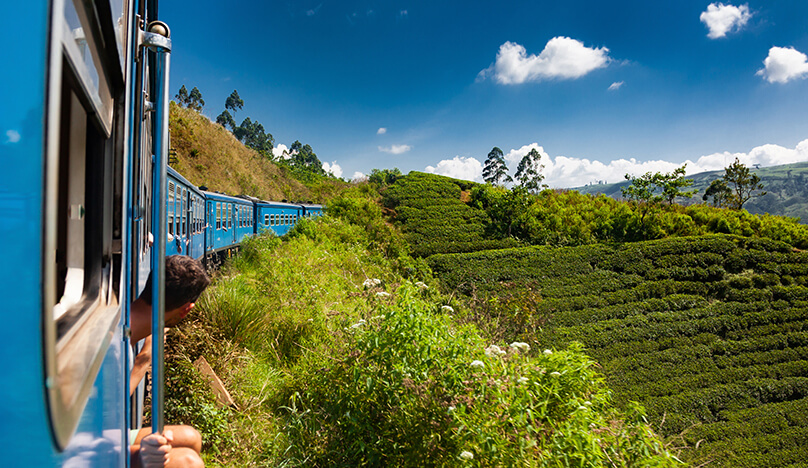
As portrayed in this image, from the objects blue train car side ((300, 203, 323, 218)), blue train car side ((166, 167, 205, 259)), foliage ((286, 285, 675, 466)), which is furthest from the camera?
blue train car side ((300, 203, 323, 218))

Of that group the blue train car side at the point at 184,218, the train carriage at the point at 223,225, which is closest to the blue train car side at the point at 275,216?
the train carriage at the point at 223,225

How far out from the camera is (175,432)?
2049 mm

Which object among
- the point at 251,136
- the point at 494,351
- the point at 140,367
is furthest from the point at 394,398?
the point at 251,136

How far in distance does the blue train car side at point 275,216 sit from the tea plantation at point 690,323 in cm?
702

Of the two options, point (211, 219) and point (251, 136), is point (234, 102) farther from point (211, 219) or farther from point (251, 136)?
point (211, 219)

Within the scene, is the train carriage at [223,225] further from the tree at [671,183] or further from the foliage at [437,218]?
the tree at [671,183]

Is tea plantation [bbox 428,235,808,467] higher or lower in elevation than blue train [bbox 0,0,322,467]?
lower

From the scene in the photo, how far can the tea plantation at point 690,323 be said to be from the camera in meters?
9.73

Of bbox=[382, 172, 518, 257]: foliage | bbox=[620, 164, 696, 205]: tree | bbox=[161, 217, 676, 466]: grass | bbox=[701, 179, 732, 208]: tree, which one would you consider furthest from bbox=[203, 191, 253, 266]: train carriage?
bbox=[701, 179, 732, 208]: tree

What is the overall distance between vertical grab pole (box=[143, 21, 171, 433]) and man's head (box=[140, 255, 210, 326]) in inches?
27.6

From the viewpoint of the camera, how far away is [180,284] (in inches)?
68.8

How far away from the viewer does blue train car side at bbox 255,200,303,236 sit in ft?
51.2

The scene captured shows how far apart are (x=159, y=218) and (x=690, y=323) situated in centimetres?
1600

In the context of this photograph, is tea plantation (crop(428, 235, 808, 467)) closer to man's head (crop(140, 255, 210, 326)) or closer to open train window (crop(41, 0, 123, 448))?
man's head (crop(140, 255, 210, 326))
